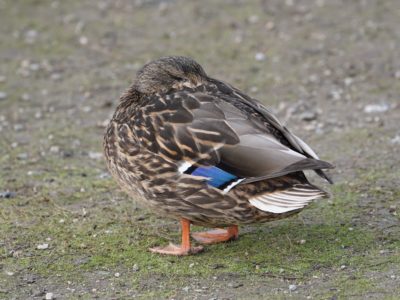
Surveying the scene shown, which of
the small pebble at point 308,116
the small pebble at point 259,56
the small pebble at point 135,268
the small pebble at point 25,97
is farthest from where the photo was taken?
the small pebble at point 259,56

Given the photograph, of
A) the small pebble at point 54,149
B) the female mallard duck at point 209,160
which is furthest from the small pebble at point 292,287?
the small pebble at point 54,149

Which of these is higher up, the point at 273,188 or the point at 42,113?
the point at 273,188

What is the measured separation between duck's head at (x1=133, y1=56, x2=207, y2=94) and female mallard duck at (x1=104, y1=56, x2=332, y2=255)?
105mm

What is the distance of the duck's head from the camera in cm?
596

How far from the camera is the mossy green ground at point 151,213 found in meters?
5.20

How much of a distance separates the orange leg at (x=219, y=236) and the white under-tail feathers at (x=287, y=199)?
633 mm

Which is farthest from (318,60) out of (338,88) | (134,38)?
(134,38)

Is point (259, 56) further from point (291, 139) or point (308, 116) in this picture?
point (291, 139)

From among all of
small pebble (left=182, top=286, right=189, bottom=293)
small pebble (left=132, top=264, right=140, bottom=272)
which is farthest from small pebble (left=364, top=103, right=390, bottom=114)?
small pebble (left=182, top=286, right=189, bottom=293)

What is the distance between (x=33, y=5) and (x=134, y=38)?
5.66 feet

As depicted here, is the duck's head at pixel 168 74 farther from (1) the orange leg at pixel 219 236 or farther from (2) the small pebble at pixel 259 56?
(2) the small pebble at pixel 259 56

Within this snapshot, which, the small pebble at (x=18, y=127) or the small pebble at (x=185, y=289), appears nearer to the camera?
the small pebble at (x=185, y=289)

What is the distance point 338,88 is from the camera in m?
8.77

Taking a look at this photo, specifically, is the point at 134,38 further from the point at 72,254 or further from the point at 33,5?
the point at 72,254
